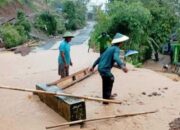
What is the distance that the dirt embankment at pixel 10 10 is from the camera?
29.8m

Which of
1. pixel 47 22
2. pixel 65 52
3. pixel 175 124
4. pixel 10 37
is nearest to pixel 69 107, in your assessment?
pixel 175 124

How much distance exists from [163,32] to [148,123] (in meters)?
17.1

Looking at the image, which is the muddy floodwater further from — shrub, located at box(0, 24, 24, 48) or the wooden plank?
shrub, located at box(0, 24, 24, 48)

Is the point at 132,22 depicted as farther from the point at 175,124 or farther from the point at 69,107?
the point at 69,107

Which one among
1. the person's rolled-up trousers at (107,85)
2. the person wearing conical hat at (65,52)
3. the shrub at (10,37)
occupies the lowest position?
the shrub at (10,37)

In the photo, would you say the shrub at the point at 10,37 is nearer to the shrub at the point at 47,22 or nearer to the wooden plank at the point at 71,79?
the shrub at the point at 47,22

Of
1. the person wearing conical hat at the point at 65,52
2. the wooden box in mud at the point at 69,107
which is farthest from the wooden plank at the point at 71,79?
the wooden box in mud at the point at 69,107

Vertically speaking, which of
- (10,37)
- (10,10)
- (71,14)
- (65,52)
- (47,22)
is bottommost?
(10,37)

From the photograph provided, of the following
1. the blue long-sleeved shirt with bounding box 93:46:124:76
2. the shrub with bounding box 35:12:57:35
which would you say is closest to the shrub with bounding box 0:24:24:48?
the shrub with bounding box 35:12:57:35

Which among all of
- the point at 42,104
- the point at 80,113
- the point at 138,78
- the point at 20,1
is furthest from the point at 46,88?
the point at 20,1

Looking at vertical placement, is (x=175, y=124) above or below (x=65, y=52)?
below

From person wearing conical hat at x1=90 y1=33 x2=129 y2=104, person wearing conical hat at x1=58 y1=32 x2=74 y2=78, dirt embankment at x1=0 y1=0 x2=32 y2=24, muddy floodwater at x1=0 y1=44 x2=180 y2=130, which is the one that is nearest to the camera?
muddy floodwater at x1=0 y1=44 x2=180 y2=130

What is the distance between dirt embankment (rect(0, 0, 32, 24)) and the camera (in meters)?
29.8

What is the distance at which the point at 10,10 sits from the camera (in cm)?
3303
